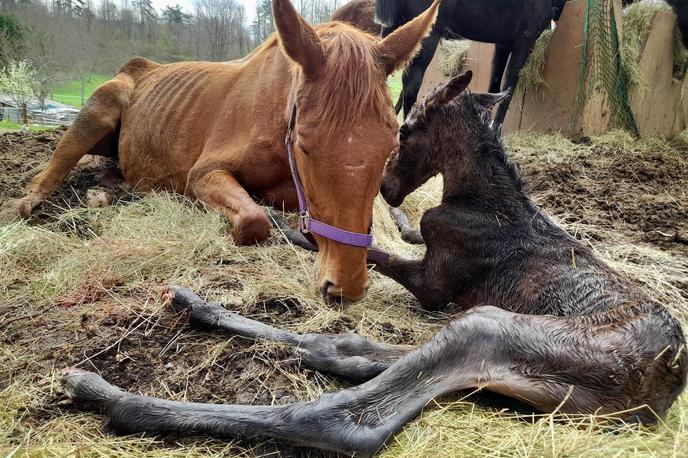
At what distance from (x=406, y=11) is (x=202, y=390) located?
5317 mm

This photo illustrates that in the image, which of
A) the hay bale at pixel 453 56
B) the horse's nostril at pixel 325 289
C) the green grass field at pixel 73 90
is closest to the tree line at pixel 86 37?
the green grass field at pixel 73 90

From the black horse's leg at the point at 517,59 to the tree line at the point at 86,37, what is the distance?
13.6 meters

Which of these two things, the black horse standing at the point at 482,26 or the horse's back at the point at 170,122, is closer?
the horse's back at the point at 170,122

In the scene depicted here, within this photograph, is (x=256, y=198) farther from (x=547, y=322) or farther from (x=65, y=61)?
(x=65, y=61)

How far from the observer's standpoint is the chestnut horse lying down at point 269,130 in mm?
2201

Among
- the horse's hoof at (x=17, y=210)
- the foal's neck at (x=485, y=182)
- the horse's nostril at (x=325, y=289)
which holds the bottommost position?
the horse's hoof at (x=17, y=210)

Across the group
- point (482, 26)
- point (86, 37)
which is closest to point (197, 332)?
point (482, 26)

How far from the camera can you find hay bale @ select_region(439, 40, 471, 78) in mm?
9570

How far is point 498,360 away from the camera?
5.49 feet

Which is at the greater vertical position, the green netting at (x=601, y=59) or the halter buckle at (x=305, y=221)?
the green netting at (x=601, y=59)

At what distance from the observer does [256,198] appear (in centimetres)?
362

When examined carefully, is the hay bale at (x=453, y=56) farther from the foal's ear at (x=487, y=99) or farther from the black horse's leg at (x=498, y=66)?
the foal's ear at (x=487, y=99)

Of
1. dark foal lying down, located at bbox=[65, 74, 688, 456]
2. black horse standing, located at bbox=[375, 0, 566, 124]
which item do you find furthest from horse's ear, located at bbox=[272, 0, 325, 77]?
black horse standing, located at bbox=[375, 0, 566, 124]

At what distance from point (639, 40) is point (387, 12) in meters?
5.24
